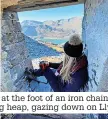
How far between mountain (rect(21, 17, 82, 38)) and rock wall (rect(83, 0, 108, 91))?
0.21 m

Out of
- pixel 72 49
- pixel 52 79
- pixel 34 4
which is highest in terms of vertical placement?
pixel 34 4

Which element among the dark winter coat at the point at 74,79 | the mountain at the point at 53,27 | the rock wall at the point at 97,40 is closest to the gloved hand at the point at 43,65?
the dark winter coat at the point at 74,79

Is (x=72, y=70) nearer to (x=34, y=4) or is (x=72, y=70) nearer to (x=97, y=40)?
(x=97, y=40)

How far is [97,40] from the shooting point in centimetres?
203

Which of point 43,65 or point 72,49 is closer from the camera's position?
point 72,49

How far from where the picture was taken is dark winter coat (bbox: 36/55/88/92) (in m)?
2.23

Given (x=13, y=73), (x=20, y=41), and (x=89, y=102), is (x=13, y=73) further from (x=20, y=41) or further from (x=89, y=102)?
(x=89, y=102)

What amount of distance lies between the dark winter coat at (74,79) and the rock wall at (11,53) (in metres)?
0.27

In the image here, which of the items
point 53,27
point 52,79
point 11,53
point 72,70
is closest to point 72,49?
point 72,70

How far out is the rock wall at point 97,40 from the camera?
71.5 inches

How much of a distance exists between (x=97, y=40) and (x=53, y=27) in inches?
27.1

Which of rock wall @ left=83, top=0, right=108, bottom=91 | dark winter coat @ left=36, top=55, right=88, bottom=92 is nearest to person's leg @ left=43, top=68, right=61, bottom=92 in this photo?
dark winter coat @ left=36, top=55, right=88, bottom=92

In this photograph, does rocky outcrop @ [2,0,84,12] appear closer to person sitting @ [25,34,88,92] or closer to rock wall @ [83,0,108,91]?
rock wall @ [83,0,108,91]

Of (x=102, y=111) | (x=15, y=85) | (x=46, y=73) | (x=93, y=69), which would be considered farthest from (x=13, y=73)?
(x=102, y=111)
